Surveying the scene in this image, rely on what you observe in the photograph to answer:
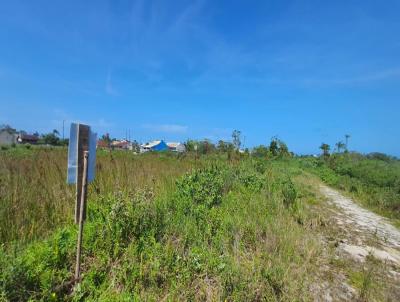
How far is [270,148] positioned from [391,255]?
19695mm

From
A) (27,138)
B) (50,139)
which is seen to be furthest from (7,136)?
(27,138)

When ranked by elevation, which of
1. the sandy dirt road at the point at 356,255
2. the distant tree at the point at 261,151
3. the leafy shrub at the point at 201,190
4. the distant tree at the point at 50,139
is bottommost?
the sandy dirt road at the point at 356,255

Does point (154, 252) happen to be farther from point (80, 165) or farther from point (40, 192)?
point (40, 192)

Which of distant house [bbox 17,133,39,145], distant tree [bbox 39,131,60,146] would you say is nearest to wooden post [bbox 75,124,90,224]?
distant tree [bbox 39,131,60,146]

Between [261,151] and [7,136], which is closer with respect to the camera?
[261,151]

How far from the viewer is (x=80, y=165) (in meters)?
2.32

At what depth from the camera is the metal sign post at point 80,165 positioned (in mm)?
2244

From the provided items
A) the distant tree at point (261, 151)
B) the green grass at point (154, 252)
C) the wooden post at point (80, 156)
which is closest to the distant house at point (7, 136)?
the distant tree at point (261, 151)

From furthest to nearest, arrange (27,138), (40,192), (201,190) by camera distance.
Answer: (27,138) → (201,190) → (40,192)

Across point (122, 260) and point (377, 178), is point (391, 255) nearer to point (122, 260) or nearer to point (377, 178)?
point (122, 260)

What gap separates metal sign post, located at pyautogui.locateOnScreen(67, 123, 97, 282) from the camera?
7.36 ft

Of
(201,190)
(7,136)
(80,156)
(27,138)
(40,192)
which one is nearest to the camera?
(80,156)

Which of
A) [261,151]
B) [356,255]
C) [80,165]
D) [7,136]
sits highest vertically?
[7,136]

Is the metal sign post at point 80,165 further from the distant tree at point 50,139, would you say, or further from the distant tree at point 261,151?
the distant tree at point 50,139
